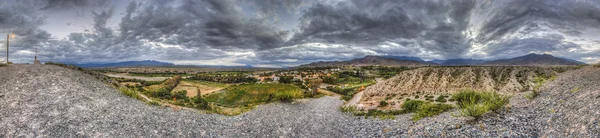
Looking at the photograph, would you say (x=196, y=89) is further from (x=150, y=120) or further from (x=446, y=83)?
(x=446, y=83)

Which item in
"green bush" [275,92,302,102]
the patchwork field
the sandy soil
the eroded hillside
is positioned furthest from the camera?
the patchwork field

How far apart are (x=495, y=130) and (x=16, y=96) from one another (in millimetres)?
25350

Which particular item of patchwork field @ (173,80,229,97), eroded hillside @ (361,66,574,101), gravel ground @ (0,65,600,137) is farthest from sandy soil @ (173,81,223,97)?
gravel ground @ (0,65,600,137)

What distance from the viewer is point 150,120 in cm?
1533

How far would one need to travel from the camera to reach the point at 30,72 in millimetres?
17359

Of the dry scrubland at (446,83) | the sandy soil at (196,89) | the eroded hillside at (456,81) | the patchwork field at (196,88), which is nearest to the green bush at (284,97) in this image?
the dry scrubland at (446,83)

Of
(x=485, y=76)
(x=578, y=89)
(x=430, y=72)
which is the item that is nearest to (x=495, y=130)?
(x=578, y=89)

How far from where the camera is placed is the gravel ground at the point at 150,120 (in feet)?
34.7

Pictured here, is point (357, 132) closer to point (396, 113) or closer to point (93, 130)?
point (396, 113)

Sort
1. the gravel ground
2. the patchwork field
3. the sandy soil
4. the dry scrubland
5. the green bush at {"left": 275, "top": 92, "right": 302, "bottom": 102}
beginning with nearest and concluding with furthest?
the gravel ground
the green bush at {"left": 275, "top": 92, "right": 302, "bottom": 102}
the dry scrubland
the sandy soil
the patchwork field

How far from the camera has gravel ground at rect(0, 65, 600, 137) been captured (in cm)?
1057

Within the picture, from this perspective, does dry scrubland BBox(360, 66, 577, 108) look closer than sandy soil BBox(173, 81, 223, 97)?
Yes

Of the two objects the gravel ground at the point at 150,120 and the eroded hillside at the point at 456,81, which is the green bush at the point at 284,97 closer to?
the gravel ground at the point at 150,120

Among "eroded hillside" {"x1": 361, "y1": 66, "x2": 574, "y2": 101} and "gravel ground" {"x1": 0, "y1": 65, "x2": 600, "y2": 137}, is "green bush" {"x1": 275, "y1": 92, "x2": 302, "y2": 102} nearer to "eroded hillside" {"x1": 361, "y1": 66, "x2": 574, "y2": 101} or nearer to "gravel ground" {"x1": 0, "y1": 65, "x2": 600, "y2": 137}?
"gravel ground" {"x1": 0, "y1": 65, "x2": 600, "y2": 137}
